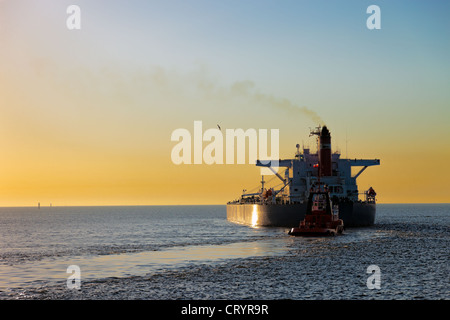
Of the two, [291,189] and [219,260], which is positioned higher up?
[291,189]

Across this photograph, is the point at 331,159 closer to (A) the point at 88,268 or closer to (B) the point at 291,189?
(B) the point at 291,189

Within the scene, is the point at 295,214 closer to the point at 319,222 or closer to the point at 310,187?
the point at 310,187

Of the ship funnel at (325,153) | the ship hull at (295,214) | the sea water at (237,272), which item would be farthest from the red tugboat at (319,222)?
the ship funnel at (325,153)

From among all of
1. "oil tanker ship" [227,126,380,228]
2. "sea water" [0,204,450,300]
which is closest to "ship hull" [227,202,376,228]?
"oil tanker ship" [227,126,380,228]

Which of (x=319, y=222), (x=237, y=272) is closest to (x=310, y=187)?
(x=319, y=222)

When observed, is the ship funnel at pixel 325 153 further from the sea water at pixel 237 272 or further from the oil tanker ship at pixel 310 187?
the sea water at pixel 237 272
